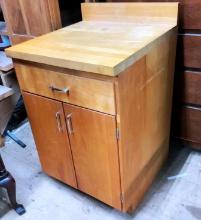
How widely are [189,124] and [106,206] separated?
65 centimetres

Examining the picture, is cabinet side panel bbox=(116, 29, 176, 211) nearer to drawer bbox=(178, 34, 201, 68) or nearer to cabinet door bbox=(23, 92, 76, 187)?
drawer bbox=(178, 34, 201, 68)

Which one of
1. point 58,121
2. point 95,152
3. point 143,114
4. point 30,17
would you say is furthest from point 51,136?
point 30,17

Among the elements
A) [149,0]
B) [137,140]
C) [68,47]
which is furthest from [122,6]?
[137,140]

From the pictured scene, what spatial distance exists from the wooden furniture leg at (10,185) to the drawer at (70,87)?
414mm

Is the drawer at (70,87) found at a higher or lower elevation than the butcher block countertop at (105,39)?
lower

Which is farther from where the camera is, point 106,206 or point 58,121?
point 106,206

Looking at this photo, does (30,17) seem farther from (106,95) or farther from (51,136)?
(106,95)

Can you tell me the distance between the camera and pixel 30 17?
1445 millimetres

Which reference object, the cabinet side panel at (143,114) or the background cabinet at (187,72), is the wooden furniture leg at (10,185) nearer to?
the cabinet side panel at (143,114)

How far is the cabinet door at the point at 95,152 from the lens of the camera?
1021 millimetres

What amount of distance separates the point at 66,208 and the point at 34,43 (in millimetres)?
820

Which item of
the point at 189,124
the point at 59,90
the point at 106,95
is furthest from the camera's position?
the point at 189,124

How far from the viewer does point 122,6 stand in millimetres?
1271

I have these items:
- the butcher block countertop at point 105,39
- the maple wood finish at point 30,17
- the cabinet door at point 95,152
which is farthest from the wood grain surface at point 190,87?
the maple wood finish at point 30,17
